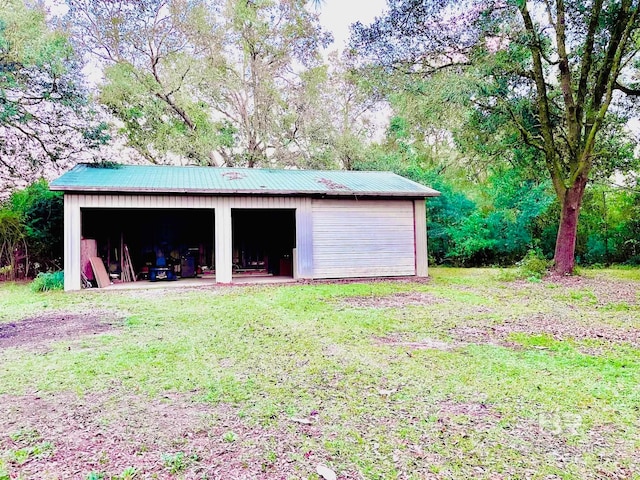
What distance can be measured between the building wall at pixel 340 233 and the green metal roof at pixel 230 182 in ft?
1.06

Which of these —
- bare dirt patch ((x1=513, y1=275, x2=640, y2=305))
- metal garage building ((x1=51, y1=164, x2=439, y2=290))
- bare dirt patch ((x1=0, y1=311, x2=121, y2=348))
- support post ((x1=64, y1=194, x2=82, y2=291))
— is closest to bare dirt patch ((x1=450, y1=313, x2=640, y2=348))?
bare dirt patch ((x1=513, y1=275, x2=640, y2=305))

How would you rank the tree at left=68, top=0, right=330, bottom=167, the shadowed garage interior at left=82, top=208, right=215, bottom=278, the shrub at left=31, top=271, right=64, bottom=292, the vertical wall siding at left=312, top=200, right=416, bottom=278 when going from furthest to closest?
the tree at left=68, top=0, right=330, bottom=167 < the shadowed garage interior at left=82, top=208, right=215, bottom=278 < the vertical wall siding at left=312, top=200, right=416, bottom=278 < the shrub at left=31, top=271, right=64, bottom=292

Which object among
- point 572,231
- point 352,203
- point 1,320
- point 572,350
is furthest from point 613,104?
point 1,320

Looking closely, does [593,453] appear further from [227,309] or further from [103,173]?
[103,173]

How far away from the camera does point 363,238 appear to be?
1146 centimetres

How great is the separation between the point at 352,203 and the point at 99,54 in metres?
11.7

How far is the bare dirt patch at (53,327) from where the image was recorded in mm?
4824

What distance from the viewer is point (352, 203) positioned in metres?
11.4

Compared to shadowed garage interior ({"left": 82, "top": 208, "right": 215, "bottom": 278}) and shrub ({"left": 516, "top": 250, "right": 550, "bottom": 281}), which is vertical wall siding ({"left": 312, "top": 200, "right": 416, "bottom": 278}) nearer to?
shrub ({"left": 516, "top": 250, "right": 550, "bottom": 281})

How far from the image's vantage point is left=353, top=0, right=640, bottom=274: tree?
960 cm

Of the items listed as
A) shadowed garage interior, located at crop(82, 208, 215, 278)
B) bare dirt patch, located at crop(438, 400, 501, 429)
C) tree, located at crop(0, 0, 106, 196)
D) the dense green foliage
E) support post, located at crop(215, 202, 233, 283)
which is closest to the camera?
bare dirt patch, located at crop(438, 400, 501, 429)

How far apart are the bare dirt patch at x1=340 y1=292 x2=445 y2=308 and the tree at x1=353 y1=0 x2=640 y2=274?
478 cm

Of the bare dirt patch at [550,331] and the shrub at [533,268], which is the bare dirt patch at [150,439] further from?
the shrub at [533,268]

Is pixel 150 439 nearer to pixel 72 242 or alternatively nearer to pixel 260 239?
pixel 72 242
